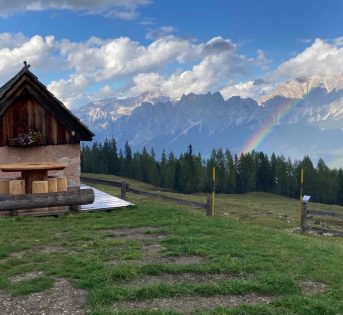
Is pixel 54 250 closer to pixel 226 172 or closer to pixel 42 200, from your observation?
pixel 42 200

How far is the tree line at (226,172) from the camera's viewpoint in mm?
134250

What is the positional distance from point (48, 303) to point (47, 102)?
48.8 feet

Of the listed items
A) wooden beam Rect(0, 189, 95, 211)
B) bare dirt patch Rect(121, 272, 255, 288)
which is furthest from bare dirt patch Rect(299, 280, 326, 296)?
wooden beam Rect(0, 189, 95, 211)

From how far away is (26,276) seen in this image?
32.3ft

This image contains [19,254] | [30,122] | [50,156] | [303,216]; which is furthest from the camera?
[303,216]

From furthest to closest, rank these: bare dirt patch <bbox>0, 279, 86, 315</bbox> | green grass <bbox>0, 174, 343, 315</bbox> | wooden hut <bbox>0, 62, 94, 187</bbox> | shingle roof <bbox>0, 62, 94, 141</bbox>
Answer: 1. wooden hut <bbox>0, 62, 94, 187</bbox>
2. shingle roof <bbox>0, 62, 94, 141</bbox>
3. green grass <bbox>0, 174, 343, 315</bbox>
4. bare dirt patch <bbox>0, 279, 86, 315</bbox>

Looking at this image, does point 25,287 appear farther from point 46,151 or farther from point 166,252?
point 46,151

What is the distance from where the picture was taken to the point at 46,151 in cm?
2153

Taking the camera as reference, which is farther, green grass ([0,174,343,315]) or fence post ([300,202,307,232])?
fence post ([300,202,307,232])

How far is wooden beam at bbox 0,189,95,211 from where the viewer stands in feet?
55.2

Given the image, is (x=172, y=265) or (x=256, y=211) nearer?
(x=172, y=265)

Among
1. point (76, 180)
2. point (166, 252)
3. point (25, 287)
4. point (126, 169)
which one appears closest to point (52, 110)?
point (76, 180)

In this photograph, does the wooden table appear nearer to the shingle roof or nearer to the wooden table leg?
the wooden table leg

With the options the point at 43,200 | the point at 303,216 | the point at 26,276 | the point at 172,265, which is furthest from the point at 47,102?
the point at 303,216
